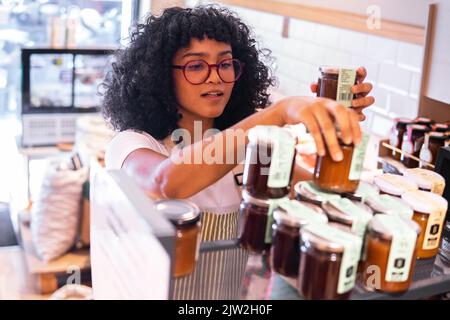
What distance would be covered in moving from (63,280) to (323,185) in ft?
5.16

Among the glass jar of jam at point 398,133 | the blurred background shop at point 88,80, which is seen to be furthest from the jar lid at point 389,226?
the glass jar of jam at point 398,133

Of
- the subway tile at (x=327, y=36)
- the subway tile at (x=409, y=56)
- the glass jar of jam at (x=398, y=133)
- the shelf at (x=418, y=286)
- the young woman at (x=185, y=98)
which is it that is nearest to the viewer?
the shelf at (x=418, y=286)

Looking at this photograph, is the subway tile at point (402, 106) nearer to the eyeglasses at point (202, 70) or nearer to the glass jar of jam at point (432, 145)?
the glass jar of jam at point (432, 145)

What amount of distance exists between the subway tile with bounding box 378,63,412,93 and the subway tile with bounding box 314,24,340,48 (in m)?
0.38

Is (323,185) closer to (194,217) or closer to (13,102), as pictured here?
(194,217)

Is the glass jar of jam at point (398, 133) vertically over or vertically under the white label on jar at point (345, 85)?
under

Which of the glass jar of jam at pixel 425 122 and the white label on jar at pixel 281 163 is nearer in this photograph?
the white label on jar at pixel 281 163

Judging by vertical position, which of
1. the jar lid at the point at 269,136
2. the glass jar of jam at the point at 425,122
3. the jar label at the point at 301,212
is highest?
the jar lid at the point at 269,136

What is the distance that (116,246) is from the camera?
0.97 m

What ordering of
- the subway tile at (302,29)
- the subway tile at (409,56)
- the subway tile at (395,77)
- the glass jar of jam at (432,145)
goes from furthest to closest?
the subway tile at (302,29)
the subway tile at (395,77)
the subway tile at (409,56)
the glass jar of jam at (432,145)

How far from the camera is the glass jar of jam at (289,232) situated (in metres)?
1.00

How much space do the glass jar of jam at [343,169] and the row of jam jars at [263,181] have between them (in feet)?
0.19

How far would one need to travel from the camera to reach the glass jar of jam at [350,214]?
1.02 metres
